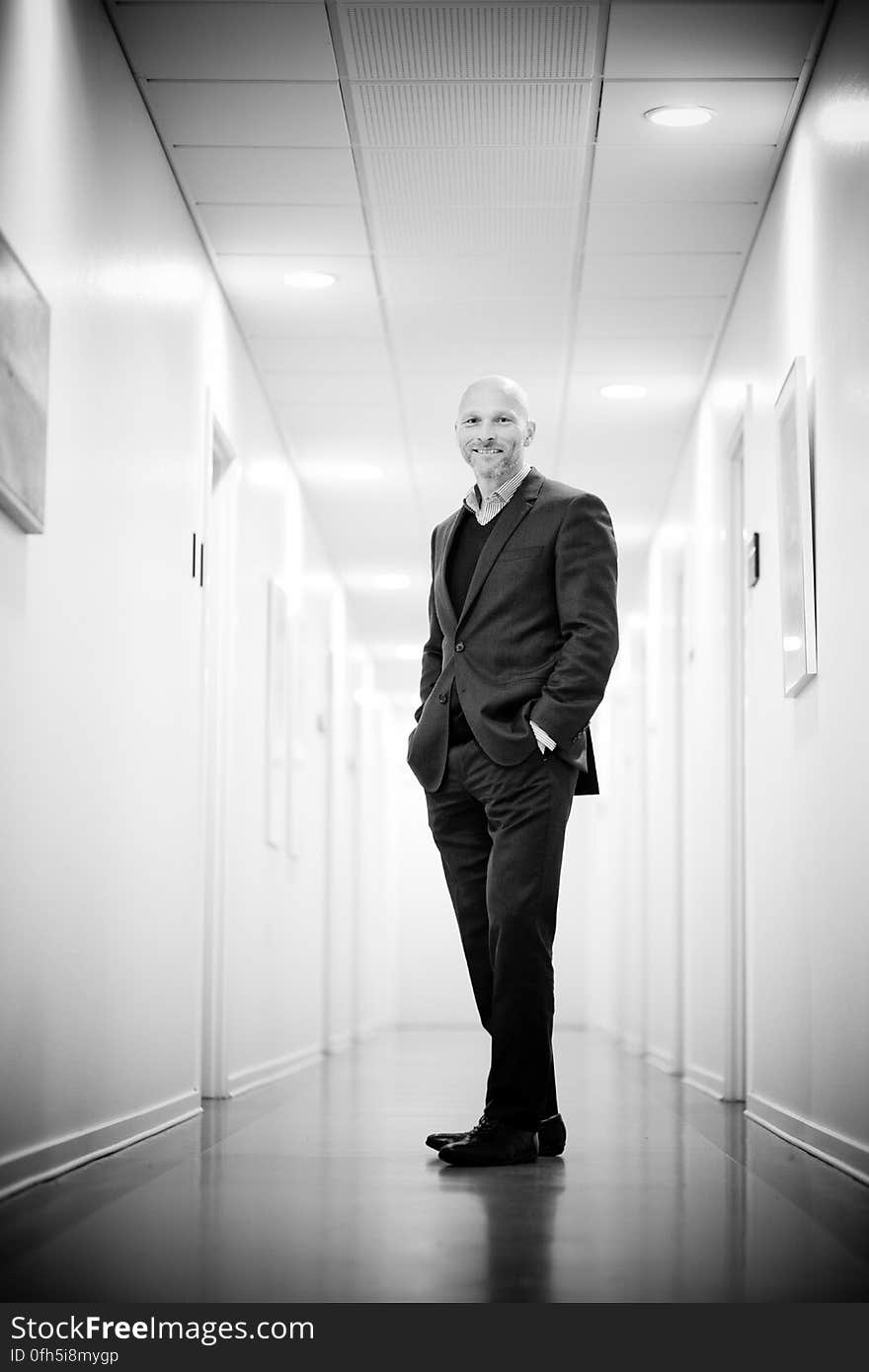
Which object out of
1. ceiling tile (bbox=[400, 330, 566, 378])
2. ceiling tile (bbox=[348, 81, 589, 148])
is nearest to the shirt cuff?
ceiling tile (bbox=[348, 81, 589, 148])

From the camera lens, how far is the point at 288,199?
502 cm

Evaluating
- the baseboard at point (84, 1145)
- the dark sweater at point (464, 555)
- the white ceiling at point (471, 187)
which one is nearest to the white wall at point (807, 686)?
the white ceiling at point (471, 187)

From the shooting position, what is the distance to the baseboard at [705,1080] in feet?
19.1

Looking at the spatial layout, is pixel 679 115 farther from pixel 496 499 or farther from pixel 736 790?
pixel 736 790

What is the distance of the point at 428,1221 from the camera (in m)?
2.37

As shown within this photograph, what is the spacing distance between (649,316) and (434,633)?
2.73 m

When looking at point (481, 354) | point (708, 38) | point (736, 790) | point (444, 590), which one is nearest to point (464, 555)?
point (444, 590)

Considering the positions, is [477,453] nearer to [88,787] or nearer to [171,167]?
[88,787]

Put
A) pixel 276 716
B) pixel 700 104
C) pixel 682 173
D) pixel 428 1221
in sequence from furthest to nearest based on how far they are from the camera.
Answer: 1. pixel 276 716
2. pixel 682 173
3. pixel 700 104
4. pixel 428 1221

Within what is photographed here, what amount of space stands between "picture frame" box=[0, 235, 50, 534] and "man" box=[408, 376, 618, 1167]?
87 centimetres

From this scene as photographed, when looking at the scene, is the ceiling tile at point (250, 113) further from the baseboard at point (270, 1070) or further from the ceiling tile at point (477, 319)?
the baseboard at point (270, 1070)

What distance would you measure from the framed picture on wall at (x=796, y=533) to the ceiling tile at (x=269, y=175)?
1.45 metres

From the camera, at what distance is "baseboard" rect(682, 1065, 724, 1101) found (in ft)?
19.1

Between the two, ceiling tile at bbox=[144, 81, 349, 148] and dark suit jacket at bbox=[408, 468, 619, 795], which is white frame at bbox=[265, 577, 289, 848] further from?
dark suit jacket at bbox=[408, 468, 619, 795]
